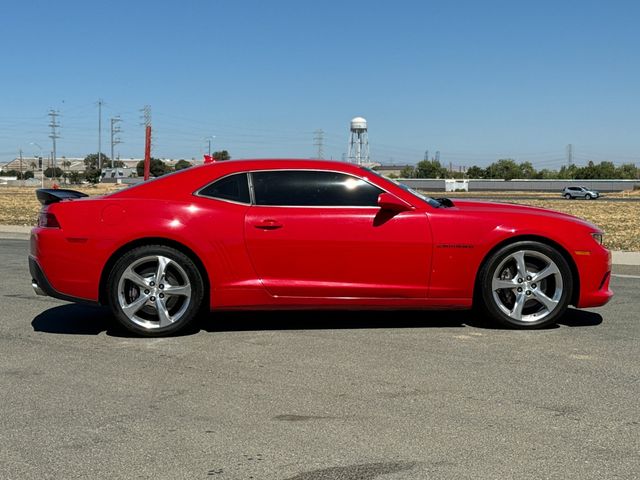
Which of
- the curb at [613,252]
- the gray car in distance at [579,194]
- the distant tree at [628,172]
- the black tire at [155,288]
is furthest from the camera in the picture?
the distant tree at [628,172]

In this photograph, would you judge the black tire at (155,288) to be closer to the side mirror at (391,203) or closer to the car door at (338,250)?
the car door at (338,250)

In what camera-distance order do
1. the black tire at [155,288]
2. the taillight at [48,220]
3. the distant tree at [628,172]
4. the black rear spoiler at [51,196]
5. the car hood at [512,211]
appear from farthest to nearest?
the distant tree at [628,172]
the black rear spoiler at [51,196]
the car hood at [512,211]
the taillight at [48,220]
the black tire at [155,288]

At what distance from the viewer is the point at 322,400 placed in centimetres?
409

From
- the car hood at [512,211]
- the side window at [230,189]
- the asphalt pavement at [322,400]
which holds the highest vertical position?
the side window at [230,189]

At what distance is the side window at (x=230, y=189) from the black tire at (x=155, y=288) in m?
0.58

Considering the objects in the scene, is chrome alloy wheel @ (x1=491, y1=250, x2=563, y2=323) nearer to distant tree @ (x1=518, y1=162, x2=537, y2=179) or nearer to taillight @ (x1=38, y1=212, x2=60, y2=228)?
taillight @ (x1=38, y1=212, x2=60, y2=228)

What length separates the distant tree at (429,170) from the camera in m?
142

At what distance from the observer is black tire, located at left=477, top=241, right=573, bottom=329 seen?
19.1 ft

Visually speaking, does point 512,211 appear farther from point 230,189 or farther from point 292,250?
point 230,189

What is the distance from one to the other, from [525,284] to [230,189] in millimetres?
2617

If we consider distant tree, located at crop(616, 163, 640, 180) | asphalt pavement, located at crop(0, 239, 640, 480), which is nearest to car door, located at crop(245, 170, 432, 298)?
asphalt pavement, located at crop(0, 239, 640, 480)

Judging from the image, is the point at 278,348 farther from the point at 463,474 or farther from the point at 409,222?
the point at 463,474

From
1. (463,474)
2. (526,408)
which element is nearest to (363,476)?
(463,474)

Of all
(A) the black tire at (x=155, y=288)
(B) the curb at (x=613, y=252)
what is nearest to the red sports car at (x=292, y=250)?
(A) the black tire at (x=155, y=288)
